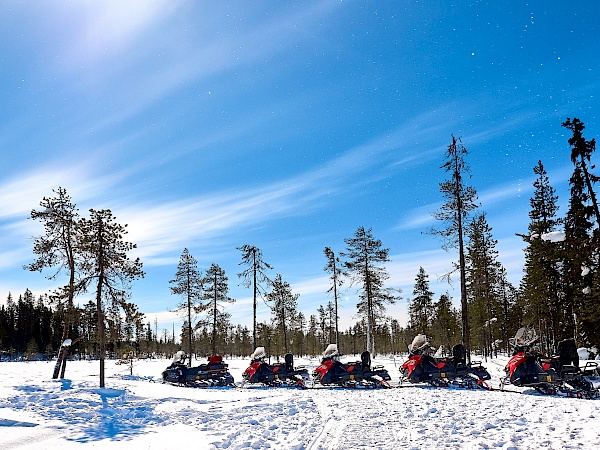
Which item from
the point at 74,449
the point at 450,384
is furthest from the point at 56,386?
the point at 450,384

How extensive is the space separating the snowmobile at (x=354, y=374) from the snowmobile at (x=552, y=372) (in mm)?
5116

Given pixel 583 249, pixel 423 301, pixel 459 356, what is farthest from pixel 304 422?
pixel 423 301

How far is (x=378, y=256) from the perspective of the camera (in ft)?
122

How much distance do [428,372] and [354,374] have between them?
322 cm


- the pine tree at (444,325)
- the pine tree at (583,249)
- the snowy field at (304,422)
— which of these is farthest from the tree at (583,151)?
Result: the pine tree at (444,325)

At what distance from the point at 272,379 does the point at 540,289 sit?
21.4 meters

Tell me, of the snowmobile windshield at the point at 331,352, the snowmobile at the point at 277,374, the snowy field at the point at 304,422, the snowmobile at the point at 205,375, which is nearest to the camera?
the snowy field at the point at 304,422

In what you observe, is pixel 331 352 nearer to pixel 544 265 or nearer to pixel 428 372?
pixel 428 372

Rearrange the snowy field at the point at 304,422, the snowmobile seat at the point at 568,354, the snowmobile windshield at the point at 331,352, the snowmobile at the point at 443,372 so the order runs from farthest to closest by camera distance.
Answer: the snowmobile windshield at the point at 331,352 → the snowmobile at the point at 443,372 → the snowmobile seat at the point at 568,354 → the snowy field at the point at 304,422

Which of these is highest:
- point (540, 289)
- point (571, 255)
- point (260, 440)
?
point (571, 255)

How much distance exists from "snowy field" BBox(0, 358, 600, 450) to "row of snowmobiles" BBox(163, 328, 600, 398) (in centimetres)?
107

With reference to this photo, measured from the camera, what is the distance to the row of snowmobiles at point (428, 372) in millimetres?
14328

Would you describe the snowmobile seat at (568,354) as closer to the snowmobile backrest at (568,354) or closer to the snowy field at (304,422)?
the snowmobile backrest at (568,354)

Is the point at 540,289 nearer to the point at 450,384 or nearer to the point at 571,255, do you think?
the point at 571,255
